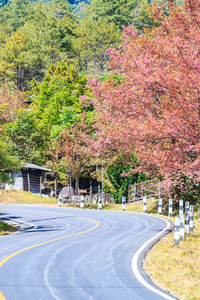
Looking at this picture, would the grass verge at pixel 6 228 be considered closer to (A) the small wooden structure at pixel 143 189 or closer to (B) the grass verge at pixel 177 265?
(B) the grass verge at pixel 177 265

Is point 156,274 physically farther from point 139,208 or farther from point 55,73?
point 55,73

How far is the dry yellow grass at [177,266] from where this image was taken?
7.47 meters

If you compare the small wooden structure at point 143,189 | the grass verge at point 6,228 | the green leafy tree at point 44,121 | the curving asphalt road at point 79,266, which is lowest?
the grass verge at point 6,228

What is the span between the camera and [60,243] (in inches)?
490

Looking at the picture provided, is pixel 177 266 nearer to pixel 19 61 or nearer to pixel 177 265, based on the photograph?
pixel 177 265

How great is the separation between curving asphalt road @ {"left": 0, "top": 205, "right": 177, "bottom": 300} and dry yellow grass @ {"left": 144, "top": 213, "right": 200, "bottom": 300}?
0.32 metres

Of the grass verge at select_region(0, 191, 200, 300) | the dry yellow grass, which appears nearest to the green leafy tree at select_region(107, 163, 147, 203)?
the grass verge at select_region(0, 191, 200, 300)

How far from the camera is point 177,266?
9.34 meters

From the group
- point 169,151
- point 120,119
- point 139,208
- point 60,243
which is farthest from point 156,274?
point 139,208

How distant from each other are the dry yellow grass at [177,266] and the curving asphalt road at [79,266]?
12.5 inches

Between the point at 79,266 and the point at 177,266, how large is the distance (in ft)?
7.74

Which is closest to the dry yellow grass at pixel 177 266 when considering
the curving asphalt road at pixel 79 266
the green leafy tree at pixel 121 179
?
the curving asphalt road at pixel 79 266

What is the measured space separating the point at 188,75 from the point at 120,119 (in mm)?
7920

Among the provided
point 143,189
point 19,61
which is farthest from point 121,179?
point 19,61
